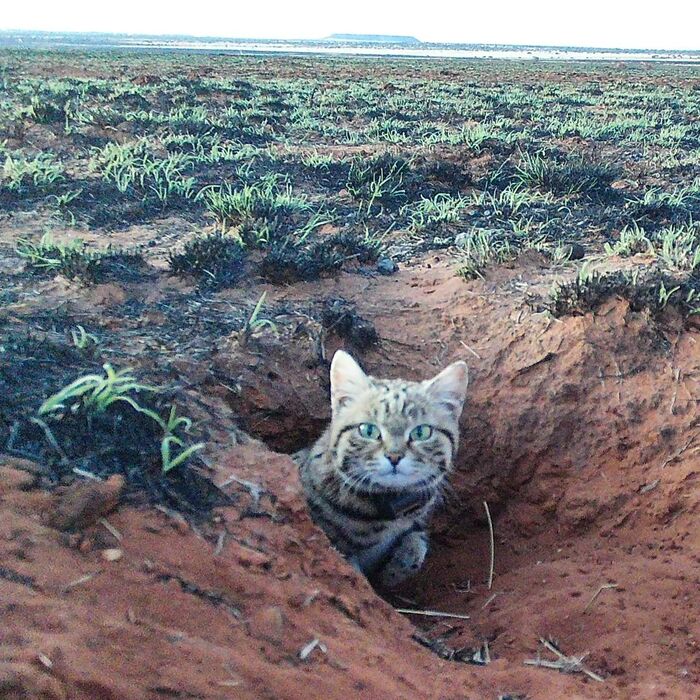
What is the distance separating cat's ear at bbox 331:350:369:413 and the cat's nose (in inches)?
16.7

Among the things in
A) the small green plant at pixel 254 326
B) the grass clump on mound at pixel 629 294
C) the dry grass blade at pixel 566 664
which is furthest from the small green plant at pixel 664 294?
the dry grass blade at pixel 566 664

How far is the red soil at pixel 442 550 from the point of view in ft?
5.94

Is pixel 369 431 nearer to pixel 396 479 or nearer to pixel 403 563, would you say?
pixel 396 479

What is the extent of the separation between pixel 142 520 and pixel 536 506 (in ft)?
9.48

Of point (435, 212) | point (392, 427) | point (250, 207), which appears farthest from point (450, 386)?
point (435, 212)

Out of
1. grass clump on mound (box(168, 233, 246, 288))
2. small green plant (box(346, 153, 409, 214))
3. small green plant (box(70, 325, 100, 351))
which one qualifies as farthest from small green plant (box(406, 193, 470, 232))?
small green plant (box(70, 325, 100, 351))

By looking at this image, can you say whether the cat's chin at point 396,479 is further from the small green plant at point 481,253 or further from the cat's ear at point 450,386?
the small green plant at point 481,253

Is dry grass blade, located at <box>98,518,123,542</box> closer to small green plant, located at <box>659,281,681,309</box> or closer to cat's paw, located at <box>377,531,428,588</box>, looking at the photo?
cat's paw, located at <box>377,531,428,588</box>

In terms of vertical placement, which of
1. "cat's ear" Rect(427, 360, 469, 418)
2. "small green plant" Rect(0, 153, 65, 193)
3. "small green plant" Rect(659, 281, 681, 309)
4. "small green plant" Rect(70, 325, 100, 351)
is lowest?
"cat's ear" Rect(427, 360, 469, 418)

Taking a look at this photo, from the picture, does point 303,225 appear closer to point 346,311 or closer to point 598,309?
point 346,311

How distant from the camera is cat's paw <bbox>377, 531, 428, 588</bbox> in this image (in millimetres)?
4023

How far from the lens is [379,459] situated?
12.0 feet

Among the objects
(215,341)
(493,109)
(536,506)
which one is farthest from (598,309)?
(493,109)

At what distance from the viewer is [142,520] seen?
2.37 metres
